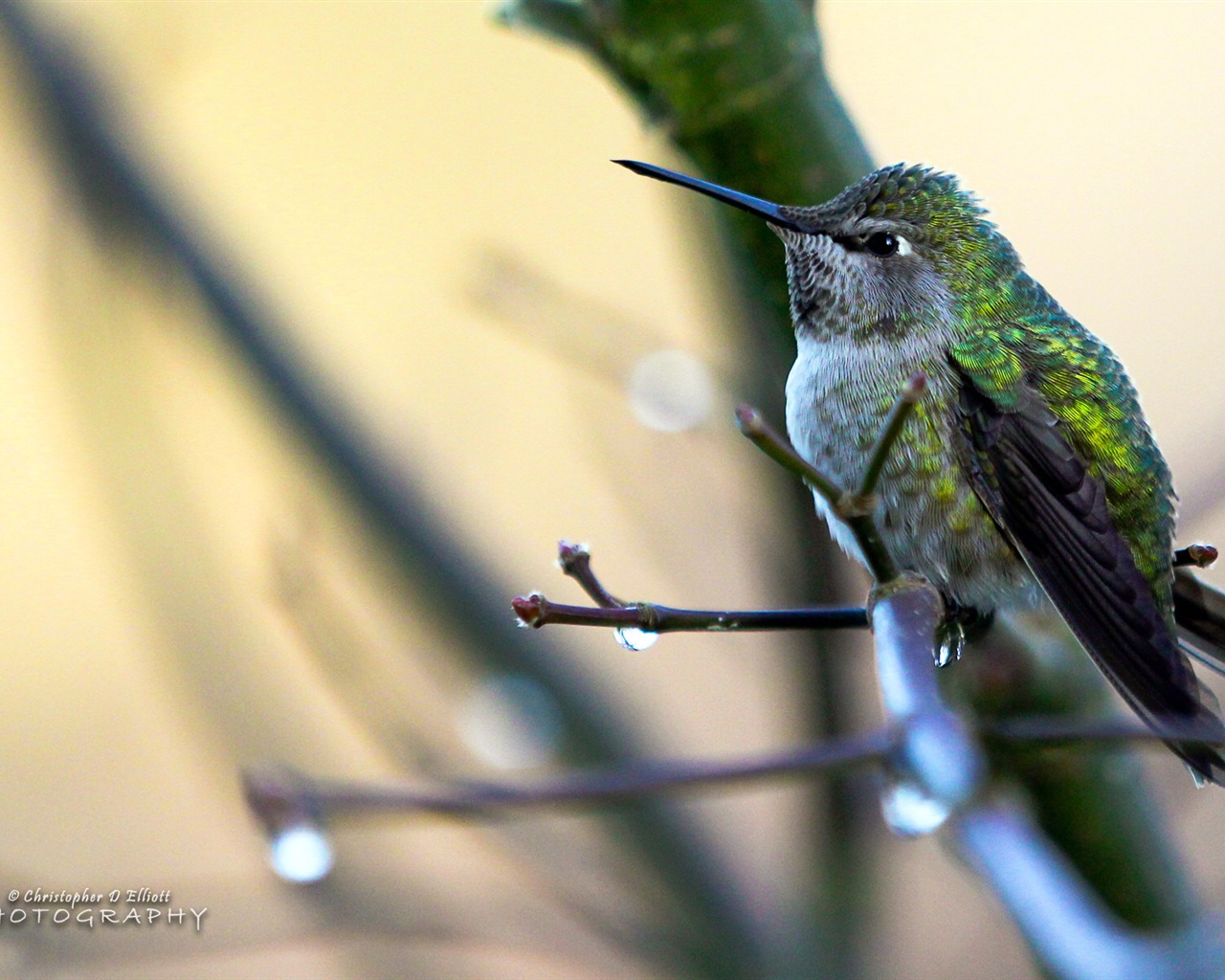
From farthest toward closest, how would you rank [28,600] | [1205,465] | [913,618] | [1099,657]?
[28,600] → [1205,465] → [1099,657] → [913,618]

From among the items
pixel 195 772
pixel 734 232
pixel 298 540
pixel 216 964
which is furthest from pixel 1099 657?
pixel 195 772

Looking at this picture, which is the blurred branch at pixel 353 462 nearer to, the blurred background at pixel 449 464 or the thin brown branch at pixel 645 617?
the blurred background at pixel 449 464

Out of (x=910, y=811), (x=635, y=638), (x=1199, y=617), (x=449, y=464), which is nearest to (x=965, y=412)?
(x=1199, y=617)

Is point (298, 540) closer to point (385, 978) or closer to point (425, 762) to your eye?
point (425, 762)

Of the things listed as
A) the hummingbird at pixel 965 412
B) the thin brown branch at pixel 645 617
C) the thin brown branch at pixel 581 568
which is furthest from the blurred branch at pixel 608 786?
the hummingbird at pixel 965 412

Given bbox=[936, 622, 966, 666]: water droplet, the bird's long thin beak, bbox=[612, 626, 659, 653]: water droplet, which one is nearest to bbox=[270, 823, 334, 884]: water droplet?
bbox=[612, 626, 659, 653]: water droplet

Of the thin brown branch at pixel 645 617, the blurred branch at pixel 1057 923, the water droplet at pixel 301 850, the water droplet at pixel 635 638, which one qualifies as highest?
the water droplet at pixel 635 638
